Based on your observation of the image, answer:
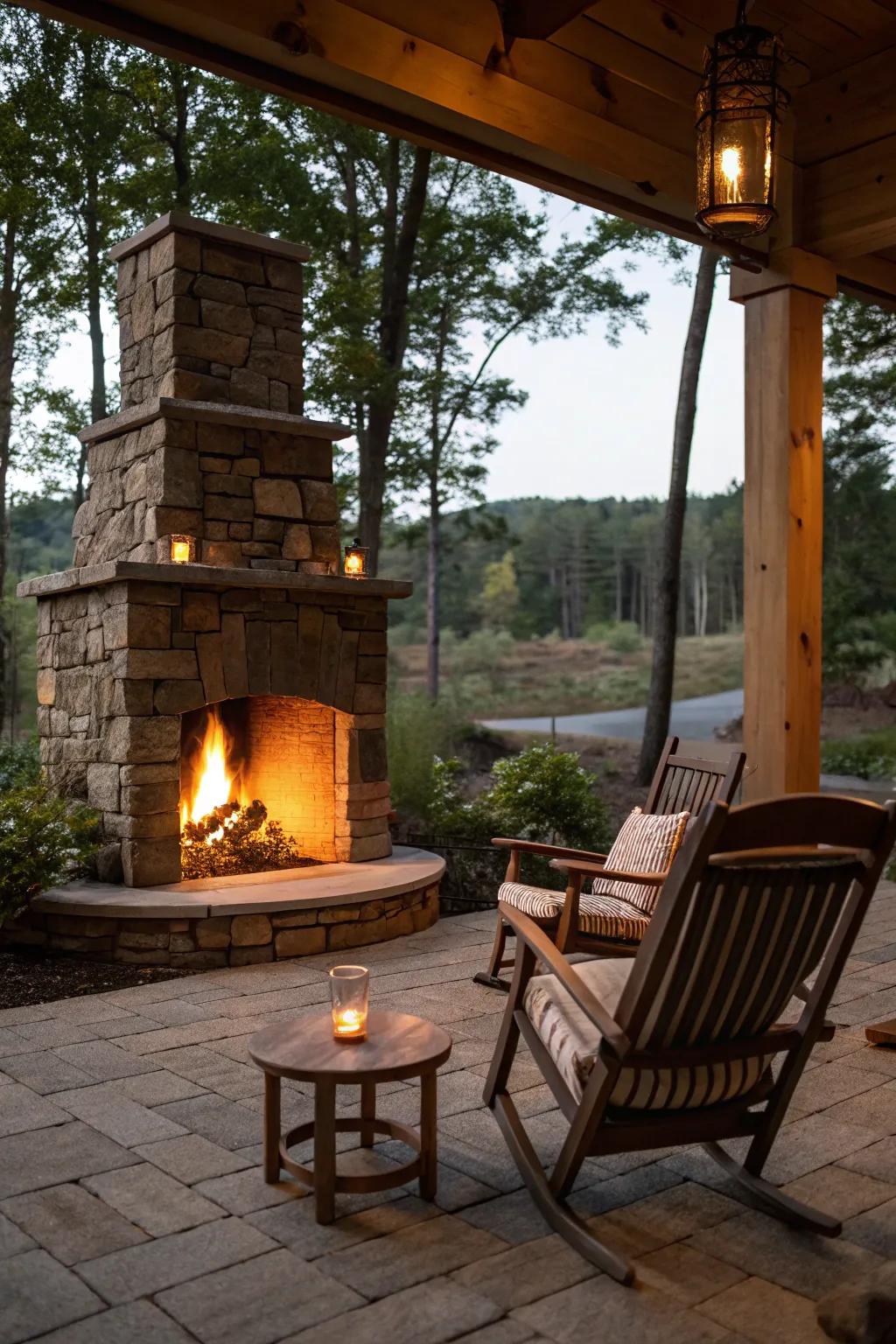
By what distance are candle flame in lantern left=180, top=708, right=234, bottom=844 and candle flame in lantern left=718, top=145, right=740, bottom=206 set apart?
149 inches

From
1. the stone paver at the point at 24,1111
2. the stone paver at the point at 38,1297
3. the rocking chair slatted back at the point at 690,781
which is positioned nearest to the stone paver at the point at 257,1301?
the stone paver at the point at 38,1297

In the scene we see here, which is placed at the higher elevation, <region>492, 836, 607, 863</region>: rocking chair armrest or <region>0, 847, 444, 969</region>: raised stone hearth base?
<region>492, 836, 607, 863</region>: rocking chair armrest

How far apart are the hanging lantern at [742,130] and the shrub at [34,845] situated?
3.56 meters

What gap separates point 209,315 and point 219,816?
253cm

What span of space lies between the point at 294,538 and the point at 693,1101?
3.93m

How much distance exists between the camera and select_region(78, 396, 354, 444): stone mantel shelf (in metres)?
5.45

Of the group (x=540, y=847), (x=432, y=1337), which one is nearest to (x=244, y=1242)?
(x=432, y=1337)

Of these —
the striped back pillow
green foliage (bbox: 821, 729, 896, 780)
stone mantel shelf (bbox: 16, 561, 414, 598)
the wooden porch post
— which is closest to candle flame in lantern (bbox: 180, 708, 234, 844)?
stone mantel shelf (bbox: 16, 561, 414, 598)

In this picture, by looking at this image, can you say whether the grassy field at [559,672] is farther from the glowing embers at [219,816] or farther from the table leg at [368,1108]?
the table leg at [368,1108]

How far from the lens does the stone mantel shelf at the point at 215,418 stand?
5.45 m

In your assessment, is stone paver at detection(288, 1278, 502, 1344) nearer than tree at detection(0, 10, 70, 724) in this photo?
Yes

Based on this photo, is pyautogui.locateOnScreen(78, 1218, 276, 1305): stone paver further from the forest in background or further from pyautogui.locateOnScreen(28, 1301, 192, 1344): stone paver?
the forest in background

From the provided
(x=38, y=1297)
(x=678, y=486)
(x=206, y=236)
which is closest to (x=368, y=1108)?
(x=38, y=1297)

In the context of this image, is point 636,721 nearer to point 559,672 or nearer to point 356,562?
point 559,672
